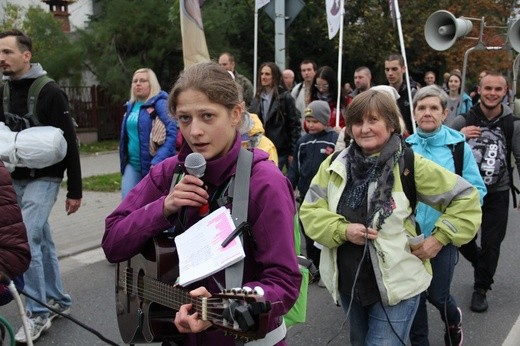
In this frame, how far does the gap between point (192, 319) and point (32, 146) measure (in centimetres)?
282

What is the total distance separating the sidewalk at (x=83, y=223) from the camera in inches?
280

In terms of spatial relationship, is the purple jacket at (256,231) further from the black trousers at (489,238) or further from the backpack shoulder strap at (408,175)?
the black trousers at (489,238)

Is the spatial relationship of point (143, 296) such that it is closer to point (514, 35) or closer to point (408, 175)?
point (408, 175)

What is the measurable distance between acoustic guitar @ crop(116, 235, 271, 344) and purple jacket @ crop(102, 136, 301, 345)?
0.24ft

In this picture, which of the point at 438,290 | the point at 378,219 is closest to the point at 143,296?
the point at 378,219

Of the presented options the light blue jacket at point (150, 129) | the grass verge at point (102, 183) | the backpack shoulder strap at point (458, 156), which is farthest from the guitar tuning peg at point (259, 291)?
the grass verge at point (102, 183)

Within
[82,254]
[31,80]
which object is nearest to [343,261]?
[31,80]

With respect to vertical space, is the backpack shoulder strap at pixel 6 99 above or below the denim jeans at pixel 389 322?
above

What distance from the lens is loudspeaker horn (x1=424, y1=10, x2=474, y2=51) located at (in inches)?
312

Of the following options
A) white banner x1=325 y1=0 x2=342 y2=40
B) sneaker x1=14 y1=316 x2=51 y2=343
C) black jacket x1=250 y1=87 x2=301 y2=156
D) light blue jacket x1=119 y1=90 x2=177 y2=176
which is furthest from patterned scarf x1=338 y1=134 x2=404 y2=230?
white banner x1=325 y1=0 x2=342 y2=40

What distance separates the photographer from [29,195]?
4352mm

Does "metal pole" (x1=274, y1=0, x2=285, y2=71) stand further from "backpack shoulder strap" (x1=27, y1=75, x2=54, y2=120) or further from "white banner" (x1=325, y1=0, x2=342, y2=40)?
"backpack shoulder strap" (x1=27, y1=75, x2=54, y2=120)

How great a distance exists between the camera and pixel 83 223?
8.19 metres

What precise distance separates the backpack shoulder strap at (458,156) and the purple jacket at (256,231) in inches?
77.7
